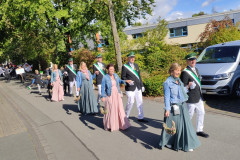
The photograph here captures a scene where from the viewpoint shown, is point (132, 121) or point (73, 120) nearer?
point (132, 121)

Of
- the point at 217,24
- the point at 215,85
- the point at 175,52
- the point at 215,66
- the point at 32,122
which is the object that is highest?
the point at 217,24

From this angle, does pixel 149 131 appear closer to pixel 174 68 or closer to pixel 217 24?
pixel 174 68

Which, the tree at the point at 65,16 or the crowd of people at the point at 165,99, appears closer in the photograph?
the crowd of people at the point at 165,99

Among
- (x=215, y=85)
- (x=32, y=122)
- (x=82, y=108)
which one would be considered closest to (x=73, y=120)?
(x=82, y=108)

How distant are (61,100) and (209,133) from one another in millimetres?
7717

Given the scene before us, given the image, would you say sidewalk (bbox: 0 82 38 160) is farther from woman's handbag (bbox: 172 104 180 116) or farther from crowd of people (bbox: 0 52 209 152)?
woman's handbag (bbox: 172 104 180 116)

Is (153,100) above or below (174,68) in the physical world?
below

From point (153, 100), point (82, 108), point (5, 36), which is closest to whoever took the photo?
point (82, 108)

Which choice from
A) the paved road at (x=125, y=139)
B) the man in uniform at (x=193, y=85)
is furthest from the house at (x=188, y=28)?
the man in uniform at (x=193, y=85)

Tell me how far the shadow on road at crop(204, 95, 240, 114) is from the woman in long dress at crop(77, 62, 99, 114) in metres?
4.26

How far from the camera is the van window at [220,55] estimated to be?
829 cm

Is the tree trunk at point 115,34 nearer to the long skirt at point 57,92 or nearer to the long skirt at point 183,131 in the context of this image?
the long skirt at point 57,92

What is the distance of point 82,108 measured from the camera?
309 inches

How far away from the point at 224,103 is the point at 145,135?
13.1 ft
